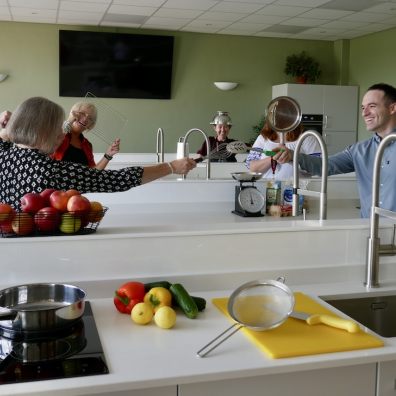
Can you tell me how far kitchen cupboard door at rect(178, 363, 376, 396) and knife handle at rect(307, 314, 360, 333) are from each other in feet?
0.33

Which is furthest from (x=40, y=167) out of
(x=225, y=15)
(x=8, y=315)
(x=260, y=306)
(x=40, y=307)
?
(x=225, y=15)

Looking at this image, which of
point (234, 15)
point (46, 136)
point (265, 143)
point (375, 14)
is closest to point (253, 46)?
point (234, 15)

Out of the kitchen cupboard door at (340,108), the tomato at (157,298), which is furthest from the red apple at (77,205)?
the kitchen cupboard door at (340,108)

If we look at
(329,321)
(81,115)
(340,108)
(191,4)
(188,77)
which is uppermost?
(191,4)

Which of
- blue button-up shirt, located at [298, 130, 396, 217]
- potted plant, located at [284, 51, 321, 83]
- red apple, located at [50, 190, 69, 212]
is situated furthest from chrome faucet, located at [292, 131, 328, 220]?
potted plant, located at [284, 51, 321, 83]

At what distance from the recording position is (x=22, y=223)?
1.66 meters

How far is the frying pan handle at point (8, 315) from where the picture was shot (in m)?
1.29

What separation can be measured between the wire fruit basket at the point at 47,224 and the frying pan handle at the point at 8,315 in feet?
1.38

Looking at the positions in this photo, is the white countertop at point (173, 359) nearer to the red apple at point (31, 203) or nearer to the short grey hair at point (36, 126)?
the red apple at point (31, 203)

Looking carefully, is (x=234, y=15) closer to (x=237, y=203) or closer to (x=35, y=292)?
(x=237, y=203)

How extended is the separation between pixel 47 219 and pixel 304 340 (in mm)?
818

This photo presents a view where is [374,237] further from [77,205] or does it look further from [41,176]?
[41,176]

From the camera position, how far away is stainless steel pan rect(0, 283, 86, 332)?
130cm

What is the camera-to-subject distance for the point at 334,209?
3.65 meters
